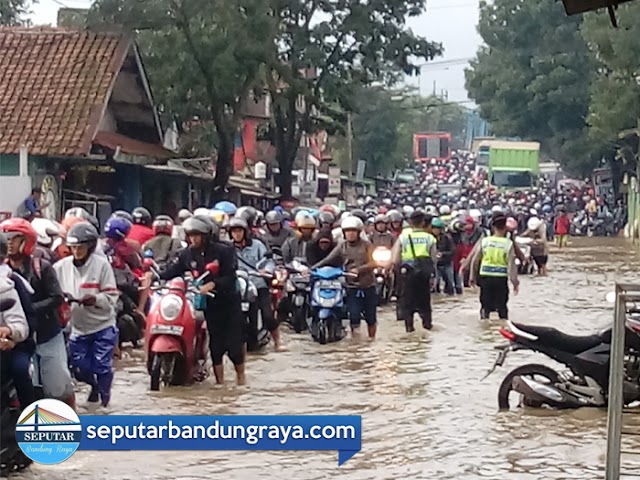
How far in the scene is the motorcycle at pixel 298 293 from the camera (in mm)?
16031

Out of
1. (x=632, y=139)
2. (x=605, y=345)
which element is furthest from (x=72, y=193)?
(x=632, y=139)

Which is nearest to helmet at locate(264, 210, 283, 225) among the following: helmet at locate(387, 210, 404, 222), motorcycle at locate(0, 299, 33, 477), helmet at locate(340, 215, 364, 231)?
helmet at locate(340, 215, 364, 231)

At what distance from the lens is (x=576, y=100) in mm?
57562

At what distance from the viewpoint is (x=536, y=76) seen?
195 ft

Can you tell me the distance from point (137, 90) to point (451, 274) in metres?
8.10

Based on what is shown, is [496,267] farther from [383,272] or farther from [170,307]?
[170,307]

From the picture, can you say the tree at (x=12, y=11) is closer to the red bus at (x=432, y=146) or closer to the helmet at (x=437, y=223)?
the helmet at (x=437, y=223)

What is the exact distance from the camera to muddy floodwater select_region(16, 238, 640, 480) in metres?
8.45

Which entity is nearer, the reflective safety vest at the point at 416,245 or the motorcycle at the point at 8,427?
the motorcycle at the point at 8,427

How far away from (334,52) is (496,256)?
74.0ft

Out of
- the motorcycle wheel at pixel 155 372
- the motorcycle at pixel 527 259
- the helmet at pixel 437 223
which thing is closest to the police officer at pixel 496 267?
the helmet at pixel 437 223

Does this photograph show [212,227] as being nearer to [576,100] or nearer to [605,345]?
[605,345]

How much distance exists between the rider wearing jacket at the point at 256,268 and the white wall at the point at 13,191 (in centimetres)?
887

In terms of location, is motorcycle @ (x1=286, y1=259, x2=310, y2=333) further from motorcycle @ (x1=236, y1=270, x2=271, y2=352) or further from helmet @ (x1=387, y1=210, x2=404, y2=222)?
helmet @ (x1=387, y1=210, x2=404, y2=222)
